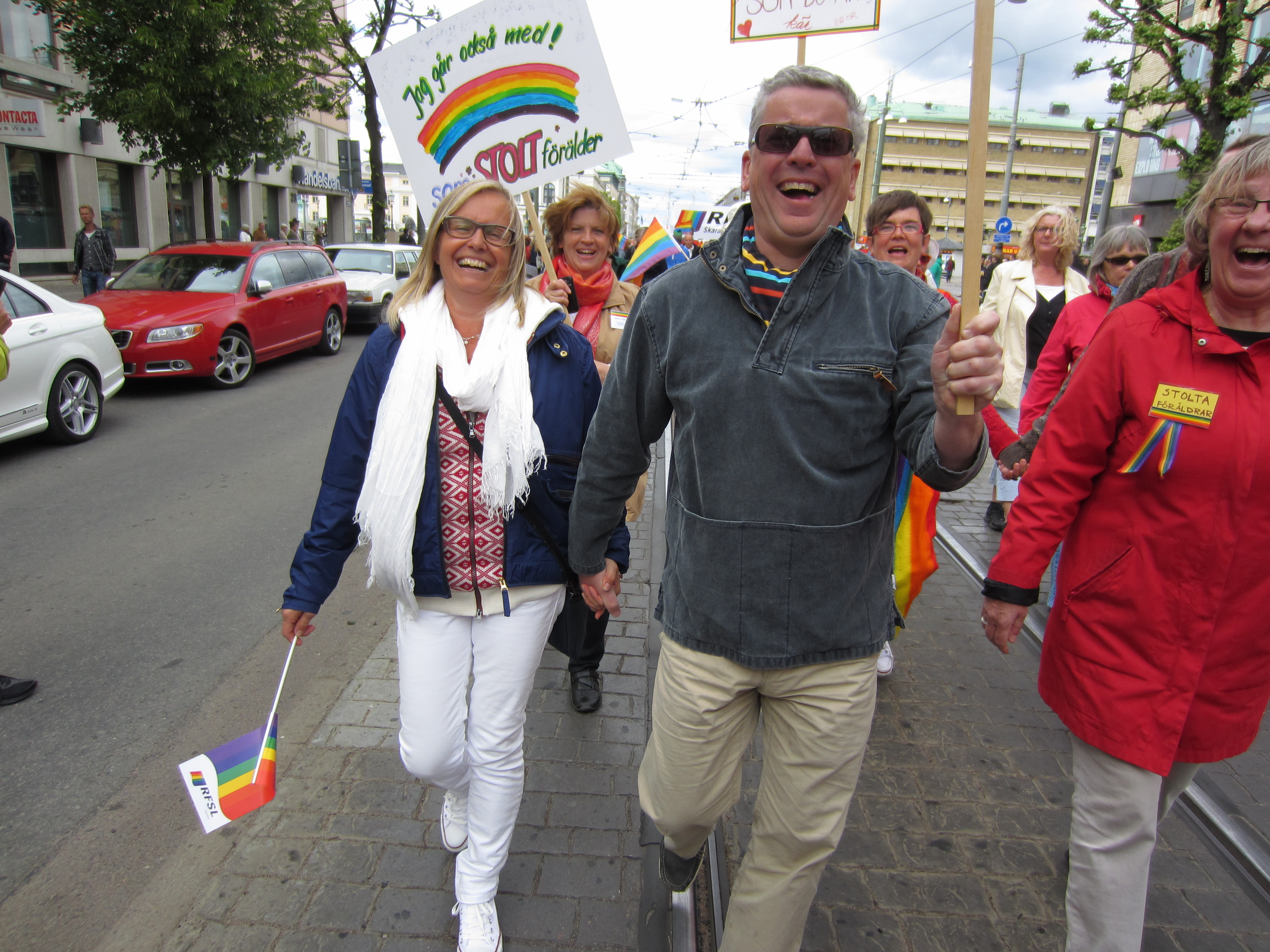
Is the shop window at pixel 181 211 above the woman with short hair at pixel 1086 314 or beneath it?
above

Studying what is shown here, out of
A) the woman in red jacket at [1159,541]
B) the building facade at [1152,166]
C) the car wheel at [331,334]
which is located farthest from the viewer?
the building facade at [1152,166]

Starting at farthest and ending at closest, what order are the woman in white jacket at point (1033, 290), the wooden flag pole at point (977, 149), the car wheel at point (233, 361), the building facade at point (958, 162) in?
1. the building facade at point (958, 162)
2. the car wheel at point (233, 361)
3. the woman in white jacket at point (1033, 290)
4. the wooden flag pole at point (977, 149)

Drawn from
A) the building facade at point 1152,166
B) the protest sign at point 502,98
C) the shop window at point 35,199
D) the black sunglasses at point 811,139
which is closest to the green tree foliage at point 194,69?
the shop window at point 35,199

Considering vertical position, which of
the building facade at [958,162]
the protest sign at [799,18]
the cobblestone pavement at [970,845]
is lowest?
the cobblestone pavement at [970,845]

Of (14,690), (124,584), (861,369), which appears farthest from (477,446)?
(124,584)

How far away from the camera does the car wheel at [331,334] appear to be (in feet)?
45.4

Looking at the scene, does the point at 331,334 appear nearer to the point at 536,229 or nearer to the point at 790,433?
the point at 536,229

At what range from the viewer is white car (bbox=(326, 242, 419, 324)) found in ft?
55.0

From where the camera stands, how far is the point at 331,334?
46.3 feet

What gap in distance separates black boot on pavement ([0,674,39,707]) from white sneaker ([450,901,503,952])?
96.7 inches

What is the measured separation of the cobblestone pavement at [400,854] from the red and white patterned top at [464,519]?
974 millimetres

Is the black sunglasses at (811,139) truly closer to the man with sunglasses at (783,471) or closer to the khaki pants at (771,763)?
the man with sunglasses at (783,471)

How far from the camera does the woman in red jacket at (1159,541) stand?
78.3 inches

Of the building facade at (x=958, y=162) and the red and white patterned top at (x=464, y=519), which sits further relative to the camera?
the building facade at (x=958, y=162)
